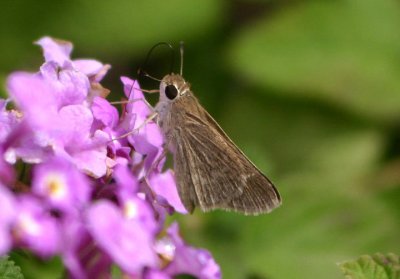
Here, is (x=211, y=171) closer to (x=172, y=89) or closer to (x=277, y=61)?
(x=172, y=89)

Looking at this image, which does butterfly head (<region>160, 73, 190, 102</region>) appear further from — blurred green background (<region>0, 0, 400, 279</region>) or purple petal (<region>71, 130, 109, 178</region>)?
blurred green background (<region>0, 0, 400, 279</region>)

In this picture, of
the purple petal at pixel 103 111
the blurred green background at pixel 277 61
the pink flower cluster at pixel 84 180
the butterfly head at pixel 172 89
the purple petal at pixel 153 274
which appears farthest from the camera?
the blurred green background at pixel 277 61

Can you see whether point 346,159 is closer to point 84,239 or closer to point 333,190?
point 333,190

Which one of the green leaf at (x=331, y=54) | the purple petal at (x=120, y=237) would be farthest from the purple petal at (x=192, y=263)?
the green leaf at (x=331, y=54)

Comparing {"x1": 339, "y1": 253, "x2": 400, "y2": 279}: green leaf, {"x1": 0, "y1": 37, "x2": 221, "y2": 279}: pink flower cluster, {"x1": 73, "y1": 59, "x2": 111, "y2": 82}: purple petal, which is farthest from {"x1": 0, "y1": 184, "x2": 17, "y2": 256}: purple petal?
{"x1": 339, "y1": 253, "x2": 400, "y2": 279}: green leaf

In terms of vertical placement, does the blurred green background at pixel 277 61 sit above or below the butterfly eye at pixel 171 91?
above

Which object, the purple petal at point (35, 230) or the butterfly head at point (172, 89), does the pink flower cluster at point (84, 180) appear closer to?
the purple petal at point (35, 230)

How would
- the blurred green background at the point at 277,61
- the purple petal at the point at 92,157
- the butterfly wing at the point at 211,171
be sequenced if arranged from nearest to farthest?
the purple petal at the point at 92,157 < the butterfly wing at the point at 211,171 < the blurred green background at the point at 277,61
